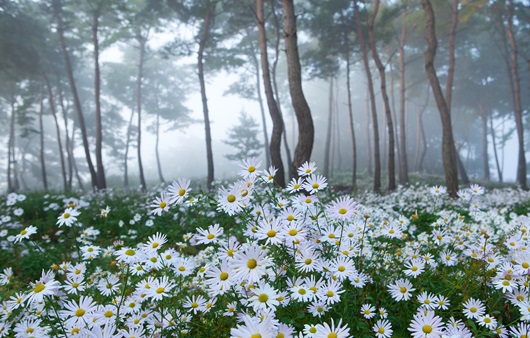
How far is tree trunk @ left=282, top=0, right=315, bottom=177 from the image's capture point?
7.22 meters

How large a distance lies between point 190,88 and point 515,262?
36.7 metres

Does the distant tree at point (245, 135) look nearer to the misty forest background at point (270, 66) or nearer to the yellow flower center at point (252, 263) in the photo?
the misty forest background at point (270, 66)

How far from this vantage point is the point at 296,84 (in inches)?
288

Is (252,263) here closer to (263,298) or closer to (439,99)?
(263,298)

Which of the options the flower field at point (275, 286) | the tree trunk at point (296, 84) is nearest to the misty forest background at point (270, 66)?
the tree trunk at point (296, 84)

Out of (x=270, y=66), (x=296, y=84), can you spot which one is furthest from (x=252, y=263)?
(x=270, y=66)

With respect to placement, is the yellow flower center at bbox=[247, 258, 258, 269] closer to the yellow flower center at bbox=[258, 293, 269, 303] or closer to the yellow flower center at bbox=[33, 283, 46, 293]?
the yellow flower center at bbox=[258, 293, 269, 303]

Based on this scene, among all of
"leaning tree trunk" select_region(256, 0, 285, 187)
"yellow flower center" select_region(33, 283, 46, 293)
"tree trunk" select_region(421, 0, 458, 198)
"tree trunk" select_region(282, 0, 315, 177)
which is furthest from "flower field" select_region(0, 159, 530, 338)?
"tree trunk" select_region(421, 0, 458, 198)

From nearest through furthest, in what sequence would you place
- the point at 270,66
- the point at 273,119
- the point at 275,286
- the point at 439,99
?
1. the point at 275,286
2. the point at 273,119
3. the point at 439,99
4. the point at 270,66

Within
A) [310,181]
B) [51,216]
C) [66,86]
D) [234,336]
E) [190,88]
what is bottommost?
[51,216]

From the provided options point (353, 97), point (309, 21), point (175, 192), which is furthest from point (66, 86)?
point (353, 97)

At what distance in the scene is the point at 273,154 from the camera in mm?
8883

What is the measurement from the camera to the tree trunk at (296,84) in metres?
7.22

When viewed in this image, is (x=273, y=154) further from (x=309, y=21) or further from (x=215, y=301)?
(x=309, y=21)
